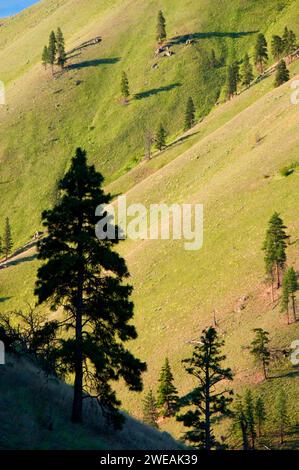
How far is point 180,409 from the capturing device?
53.0m

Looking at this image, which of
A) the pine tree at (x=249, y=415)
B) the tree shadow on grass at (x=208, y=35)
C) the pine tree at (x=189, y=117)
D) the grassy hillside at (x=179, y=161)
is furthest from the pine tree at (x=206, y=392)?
the tree shadow on grass at (x=208, y=35)

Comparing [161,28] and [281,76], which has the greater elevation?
[161,28]

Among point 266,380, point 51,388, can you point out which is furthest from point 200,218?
point 51,388

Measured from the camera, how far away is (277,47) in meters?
145

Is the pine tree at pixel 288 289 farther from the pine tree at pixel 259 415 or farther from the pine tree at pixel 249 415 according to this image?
the pine tree at pixel 249 415

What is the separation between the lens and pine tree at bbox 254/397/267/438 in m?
44.6

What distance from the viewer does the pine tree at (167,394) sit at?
169 ft

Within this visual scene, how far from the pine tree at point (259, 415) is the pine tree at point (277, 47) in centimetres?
12061

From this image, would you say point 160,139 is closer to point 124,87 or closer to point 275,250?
point 124,87

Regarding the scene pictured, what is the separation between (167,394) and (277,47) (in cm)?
11991

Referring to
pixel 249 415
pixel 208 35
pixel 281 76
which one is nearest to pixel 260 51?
pixel 281 76

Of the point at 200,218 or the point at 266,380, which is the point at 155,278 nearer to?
the point at 200,218

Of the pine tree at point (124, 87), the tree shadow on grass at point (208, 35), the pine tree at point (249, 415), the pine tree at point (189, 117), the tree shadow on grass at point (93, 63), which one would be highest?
the tree shadow on grass at point (208, 35)

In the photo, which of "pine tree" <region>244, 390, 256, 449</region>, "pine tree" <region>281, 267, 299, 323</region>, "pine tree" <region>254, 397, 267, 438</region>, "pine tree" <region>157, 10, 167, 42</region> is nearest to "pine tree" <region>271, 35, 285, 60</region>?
"pine tree" <region>157, 10, 167, 42</region>
